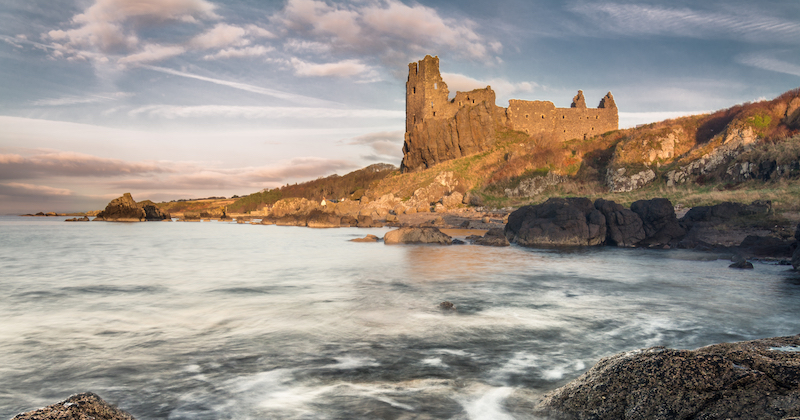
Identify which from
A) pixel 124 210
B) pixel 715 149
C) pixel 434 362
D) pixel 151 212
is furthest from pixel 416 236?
pixel 151 212

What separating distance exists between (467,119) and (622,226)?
3896 cm

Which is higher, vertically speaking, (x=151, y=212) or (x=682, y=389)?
(x=151, y=212)

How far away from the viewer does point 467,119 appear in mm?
56875

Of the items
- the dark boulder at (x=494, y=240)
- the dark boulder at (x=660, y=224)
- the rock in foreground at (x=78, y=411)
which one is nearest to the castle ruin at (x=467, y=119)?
the dark boulder at (x=494, y=240)

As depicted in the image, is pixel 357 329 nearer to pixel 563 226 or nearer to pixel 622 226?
pixel 563 226

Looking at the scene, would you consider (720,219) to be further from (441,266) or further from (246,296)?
(246,296)

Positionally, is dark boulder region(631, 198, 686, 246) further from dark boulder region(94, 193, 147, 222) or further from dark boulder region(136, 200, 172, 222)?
dark boulder region(136, 200, 172, 222)

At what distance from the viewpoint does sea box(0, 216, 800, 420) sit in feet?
14.4

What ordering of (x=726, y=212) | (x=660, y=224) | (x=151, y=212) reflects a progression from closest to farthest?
(x=726, y=212)
(x=660, y=224)
(x=151, y=212)

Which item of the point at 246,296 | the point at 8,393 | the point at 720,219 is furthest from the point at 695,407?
the point at 720,219

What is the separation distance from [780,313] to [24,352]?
12966 mm

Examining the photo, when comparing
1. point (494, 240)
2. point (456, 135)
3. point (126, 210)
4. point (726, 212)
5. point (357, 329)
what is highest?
point (456, 135)

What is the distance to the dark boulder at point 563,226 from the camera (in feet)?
65.7

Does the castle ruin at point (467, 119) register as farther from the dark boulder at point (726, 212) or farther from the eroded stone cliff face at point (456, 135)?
the dark boulder at point (726, 212)
